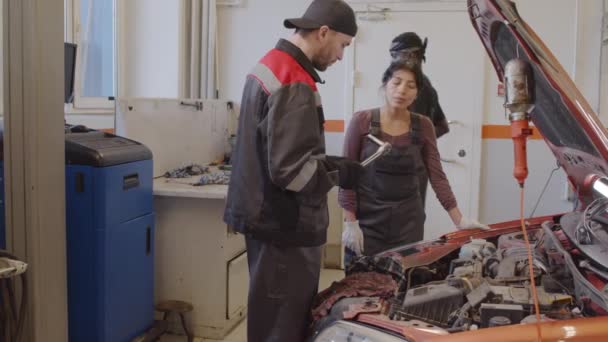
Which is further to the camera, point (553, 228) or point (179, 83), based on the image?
point (179, 83)

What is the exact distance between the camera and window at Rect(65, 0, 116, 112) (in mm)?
3924

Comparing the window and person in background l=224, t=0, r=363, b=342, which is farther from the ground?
the window

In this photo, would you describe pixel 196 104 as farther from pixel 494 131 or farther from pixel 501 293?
pixel 501 293

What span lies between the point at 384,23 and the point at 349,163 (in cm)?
305

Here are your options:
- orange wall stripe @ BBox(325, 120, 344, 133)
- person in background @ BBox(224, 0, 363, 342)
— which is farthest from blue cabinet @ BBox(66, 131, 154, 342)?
orange wall stripe @ BBox(325, 120, 344, 133)

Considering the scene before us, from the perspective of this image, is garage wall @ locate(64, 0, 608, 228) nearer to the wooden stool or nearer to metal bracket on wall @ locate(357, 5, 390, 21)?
metal bracket on wall @ locate(357, 5, 390, 21)

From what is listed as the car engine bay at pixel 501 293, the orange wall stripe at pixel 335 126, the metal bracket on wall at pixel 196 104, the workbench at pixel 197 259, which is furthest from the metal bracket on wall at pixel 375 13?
the car engine bay at pixel 501 293

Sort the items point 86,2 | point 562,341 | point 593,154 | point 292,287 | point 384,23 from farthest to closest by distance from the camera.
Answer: point 384,23, point 86,2, point 292,287, point 593,154, point 562,341

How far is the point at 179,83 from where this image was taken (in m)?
4.70

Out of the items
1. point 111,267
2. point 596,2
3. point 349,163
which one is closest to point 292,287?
point 349,163

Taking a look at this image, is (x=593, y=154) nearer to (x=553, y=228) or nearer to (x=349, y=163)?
(x=553, y=228)

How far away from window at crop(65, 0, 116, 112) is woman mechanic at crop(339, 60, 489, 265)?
95.1 inches

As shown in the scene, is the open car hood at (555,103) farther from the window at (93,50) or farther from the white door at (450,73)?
the window at (93,50)

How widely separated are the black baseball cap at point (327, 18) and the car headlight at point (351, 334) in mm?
904
